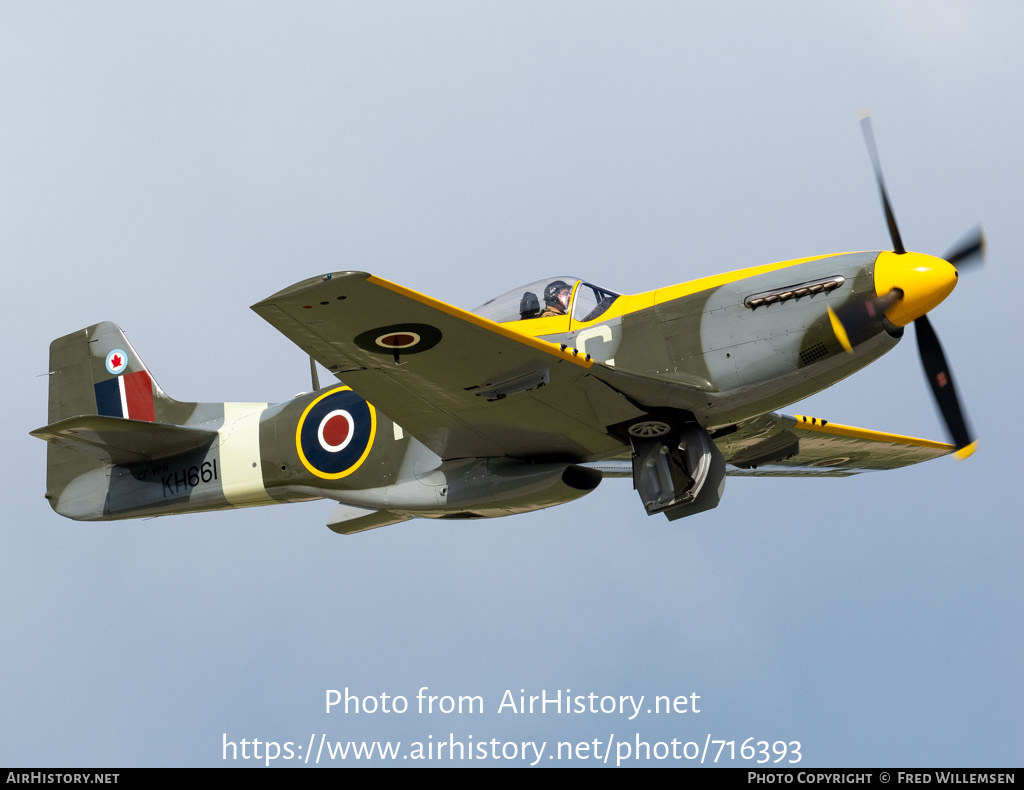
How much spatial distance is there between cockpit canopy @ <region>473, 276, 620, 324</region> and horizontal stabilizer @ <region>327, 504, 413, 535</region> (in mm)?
3722

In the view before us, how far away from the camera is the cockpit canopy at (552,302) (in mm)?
14500

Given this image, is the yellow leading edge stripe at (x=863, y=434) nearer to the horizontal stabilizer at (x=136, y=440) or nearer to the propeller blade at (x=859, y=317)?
the propeller blade at (x=859, y=317)

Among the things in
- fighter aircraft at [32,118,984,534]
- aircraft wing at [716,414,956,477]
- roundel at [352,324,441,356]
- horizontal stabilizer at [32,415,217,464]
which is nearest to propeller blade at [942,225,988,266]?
fighter aircraft at [32,118,984,534]

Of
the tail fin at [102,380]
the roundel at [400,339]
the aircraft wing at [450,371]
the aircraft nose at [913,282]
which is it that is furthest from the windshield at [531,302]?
the tail fin at [102,380]

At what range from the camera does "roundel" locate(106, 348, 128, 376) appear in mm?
19172

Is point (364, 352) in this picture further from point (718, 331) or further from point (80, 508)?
point (80, 508)

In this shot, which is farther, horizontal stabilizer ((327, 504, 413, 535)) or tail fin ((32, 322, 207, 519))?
horizontal stabilizer ((327, 504, 413, 535))

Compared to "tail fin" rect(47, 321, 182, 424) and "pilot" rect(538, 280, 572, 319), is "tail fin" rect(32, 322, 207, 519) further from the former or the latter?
"pilot" rect(538, 280, 572, 319)

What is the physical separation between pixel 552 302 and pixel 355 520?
4576 millimetres

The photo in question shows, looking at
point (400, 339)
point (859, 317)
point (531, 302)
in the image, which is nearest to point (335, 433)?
point (531, 302)

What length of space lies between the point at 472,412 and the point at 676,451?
90.7 inches

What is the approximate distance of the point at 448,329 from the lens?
1267 cm

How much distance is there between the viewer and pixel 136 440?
17.1m
